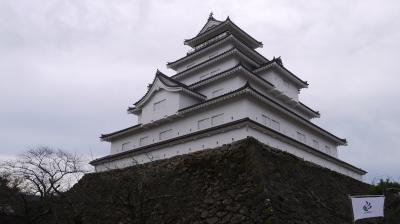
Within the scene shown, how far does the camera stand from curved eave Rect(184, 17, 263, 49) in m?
26.9

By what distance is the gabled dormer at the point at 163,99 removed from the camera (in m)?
22.0

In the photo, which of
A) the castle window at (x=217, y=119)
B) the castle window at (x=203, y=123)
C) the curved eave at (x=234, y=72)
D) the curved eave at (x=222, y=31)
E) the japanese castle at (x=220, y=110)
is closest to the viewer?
the japanese castle at (x=220, y=110)

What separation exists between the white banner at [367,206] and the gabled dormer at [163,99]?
40.2ft

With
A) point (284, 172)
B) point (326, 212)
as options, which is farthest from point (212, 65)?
point (326, 212)

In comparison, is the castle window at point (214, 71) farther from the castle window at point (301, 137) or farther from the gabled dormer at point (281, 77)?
the castle window at point (301, 137)

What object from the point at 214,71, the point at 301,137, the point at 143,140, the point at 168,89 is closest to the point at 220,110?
the point at 168,89

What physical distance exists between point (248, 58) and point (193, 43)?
19.0ft

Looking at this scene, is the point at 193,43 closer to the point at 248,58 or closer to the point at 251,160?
the point at 248,58

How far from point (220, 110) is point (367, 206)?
394 inches

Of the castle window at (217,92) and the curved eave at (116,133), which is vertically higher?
the castle window at (217,92)

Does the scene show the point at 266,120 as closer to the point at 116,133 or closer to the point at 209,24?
the point at 116,133

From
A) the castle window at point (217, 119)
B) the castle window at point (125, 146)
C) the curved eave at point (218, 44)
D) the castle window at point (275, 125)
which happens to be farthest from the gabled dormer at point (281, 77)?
the castle window at point (125, 146)

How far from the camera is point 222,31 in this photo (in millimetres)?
27641

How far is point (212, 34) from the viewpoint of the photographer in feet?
92.4
